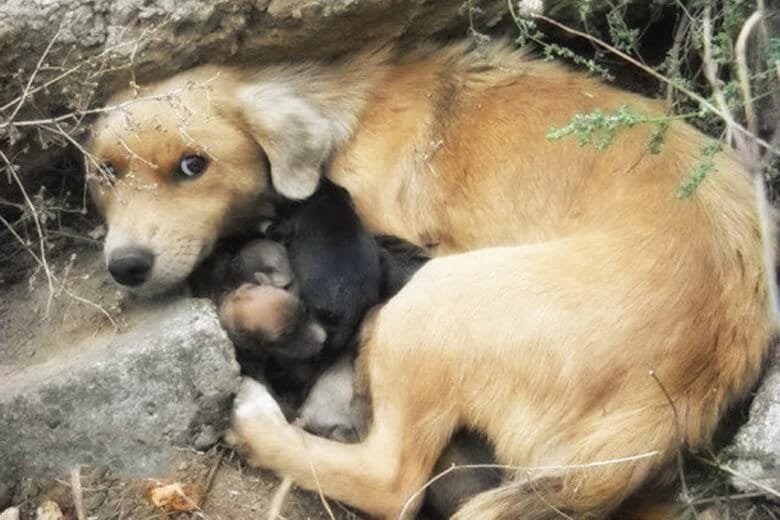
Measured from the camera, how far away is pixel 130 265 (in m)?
3.97

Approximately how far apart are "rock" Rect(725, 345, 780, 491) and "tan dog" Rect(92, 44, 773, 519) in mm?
124

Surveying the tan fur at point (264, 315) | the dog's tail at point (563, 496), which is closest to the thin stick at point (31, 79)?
the tan fur at point (264, 315)

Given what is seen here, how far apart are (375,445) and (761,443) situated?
124 centimetres

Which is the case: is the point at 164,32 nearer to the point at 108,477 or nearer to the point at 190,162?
the point at 190,162

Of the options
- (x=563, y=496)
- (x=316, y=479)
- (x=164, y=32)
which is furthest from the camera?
(x=164, y=32)

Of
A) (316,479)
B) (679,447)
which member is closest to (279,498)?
(316,479)

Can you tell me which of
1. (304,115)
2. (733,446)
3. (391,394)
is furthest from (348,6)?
(733,446)

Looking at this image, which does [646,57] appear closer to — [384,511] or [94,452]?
[384,511]

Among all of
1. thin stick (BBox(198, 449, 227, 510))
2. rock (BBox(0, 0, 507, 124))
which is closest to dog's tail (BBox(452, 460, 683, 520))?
thin stick (BBox(198, 449, 227, 510))

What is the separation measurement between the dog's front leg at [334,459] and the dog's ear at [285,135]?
838mm

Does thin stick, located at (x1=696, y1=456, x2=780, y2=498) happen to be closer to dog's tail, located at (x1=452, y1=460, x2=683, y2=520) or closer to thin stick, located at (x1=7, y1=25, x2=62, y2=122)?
dog's tail, located at (x1=452, y1=460, x2=683, y2=520)

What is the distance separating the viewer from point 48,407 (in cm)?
370

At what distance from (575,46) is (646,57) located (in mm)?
334

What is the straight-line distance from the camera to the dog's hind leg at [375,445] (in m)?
3.72
